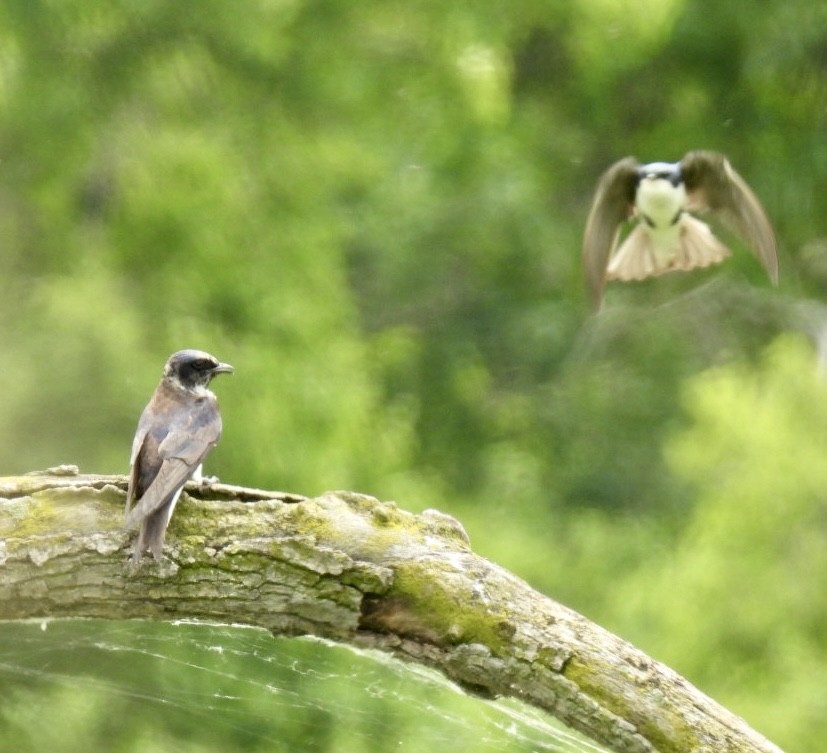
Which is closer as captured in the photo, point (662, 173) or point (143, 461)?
point (143, 461)

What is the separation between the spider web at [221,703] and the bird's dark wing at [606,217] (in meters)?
2.19

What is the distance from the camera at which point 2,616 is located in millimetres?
5703

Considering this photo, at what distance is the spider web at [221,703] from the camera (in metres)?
8.34

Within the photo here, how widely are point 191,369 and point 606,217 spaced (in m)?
3.32

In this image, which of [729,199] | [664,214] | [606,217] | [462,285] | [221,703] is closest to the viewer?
[729,199]

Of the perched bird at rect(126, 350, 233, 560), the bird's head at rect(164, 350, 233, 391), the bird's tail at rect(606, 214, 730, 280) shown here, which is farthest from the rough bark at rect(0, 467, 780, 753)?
the bird's tail at rect(606, 214, 730, 280)

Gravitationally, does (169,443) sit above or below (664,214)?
below

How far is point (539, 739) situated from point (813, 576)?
986cm

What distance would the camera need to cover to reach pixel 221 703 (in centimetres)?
1088

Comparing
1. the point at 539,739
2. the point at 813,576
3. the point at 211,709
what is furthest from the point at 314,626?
the point at 813,576

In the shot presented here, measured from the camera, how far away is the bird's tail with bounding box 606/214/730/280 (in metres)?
10.3

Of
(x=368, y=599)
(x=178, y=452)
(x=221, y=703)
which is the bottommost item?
(x=368, y=599)

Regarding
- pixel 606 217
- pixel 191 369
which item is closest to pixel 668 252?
pixel 606 217

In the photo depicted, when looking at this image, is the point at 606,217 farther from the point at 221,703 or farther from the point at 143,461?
the point at 143,461
